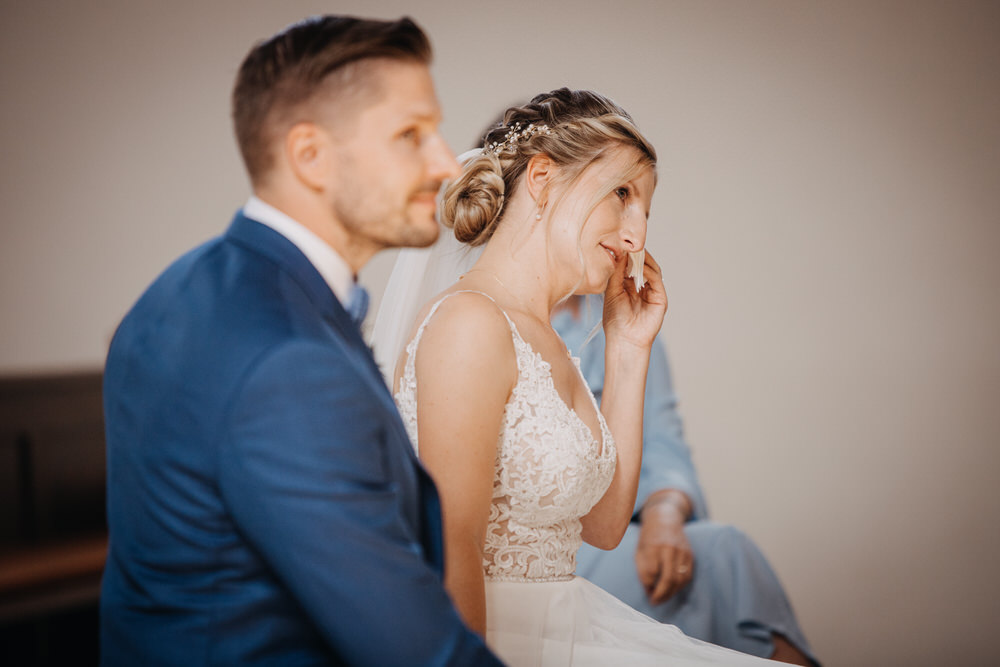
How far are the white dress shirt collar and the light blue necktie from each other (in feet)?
0.09

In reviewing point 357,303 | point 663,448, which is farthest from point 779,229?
point 357,303

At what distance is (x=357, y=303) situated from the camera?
82 centimetres

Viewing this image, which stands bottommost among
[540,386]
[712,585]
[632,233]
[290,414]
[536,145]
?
[712,585]

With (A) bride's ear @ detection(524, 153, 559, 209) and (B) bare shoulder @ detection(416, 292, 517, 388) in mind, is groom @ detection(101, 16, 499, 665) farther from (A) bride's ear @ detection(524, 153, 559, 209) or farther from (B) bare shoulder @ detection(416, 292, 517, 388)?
(A) bride's ear @ detection(524, 153, 559, 209)

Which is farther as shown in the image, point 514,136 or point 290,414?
point 514,136

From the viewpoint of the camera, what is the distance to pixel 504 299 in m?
1.27

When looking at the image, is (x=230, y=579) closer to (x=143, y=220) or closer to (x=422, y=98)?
(x=422, y=98)

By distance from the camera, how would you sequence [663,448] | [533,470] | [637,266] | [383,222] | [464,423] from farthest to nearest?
[663,448]
[637,266]
[533,470]
[464,423]
[383,222]

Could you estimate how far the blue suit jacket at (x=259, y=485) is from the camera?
0.65 m

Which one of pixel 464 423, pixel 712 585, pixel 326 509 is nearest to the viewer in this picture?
pixel 326 509

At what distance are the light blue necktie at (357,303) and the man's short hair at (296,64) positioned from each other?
0.45ft

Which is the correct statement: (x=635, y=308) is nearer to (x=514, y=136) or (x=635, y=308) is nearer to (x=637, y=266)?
(x=637, y=266)

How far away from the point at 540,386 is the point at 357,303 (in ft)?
1.43

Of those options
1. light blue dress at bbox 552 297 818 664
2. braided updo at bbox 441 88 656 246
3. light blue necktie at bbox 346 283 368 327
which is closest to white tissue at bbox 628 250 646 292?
braided updo at bbox 441 88 656 246
